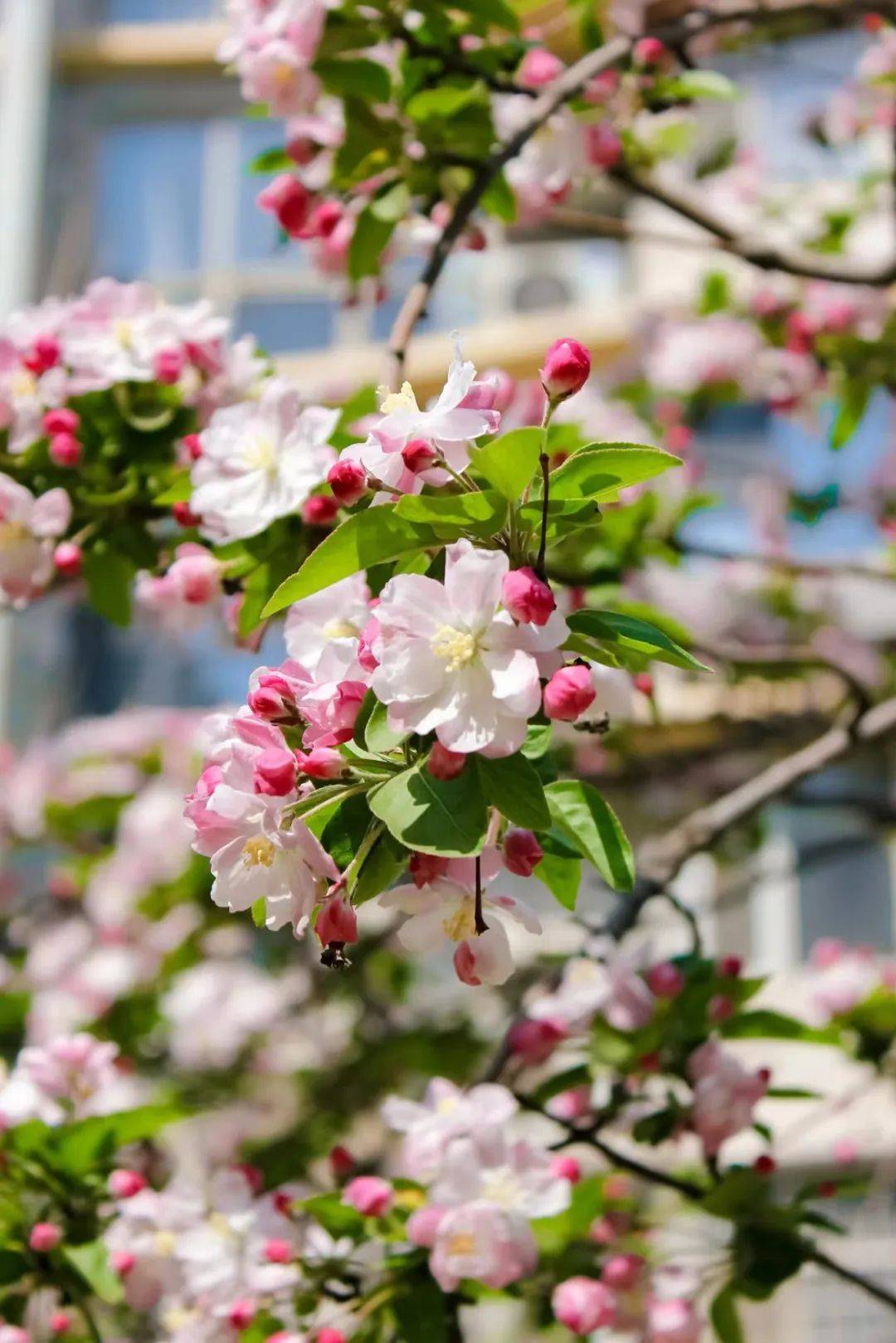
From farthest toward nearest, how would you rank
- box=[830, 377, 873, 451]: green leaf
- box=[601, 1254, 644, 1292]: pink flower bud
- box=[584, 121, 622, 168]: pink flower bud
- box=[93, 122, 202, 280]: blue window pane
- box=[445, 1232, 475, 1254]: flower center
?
1. box=[93, 122, 202, 280]: blue window pane
2. box=[830, 377, 873, 451]: green leaf
3. box=[584, 121, 622, 168]: pink flower bud
4. box=[601, 1254, 644, 1292]: pink flower bud
5. box=[445, 1232, 475, 1254]: flower center

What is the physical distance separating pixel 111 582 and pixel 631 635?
0.77 m

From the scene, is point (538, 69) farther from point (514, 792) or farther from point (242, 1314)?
point (242, 1314)

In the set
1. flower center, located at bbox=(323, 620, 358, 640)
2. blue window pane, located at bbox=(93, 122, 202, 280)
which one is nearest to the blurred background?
blue window pane, located at bbox=(93, 122, 202, 280)

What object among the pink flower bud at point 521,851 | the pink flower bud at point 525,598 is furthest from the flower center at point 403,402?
the pink flower bud at point 521,851

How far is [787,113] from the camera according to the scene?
18.4ft

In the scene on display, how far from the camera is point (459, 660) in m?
0.79

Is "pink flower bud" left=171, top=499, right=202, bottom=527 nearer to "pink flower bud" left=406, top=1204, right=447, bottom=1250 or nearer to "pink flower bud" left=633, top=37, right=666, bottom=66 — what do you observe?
"pink flower bud" left=406, top=1204, right=447, bottom=1250

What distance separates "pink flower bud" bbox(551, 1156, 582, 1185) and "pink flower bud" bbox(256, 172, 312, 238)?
96 cm

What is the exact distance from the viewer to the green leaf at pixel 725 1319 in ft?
4.69

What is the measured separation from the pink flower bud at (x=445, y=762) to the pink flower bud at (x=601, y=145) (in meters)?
1.25

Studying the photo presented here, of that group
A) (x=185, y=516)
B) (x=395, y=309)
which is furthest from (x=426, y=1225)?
(x=395, y=309)

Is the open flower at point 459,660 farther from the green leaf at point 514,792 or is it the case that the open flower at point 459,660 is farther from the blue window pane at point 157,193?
the blue window pane at point 157,193

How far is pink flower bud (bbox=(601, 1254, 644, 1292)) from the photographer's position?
1458mm

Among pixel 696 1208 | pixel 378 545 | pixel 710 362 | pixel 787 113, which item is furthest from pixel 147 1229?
pixel 787 113
